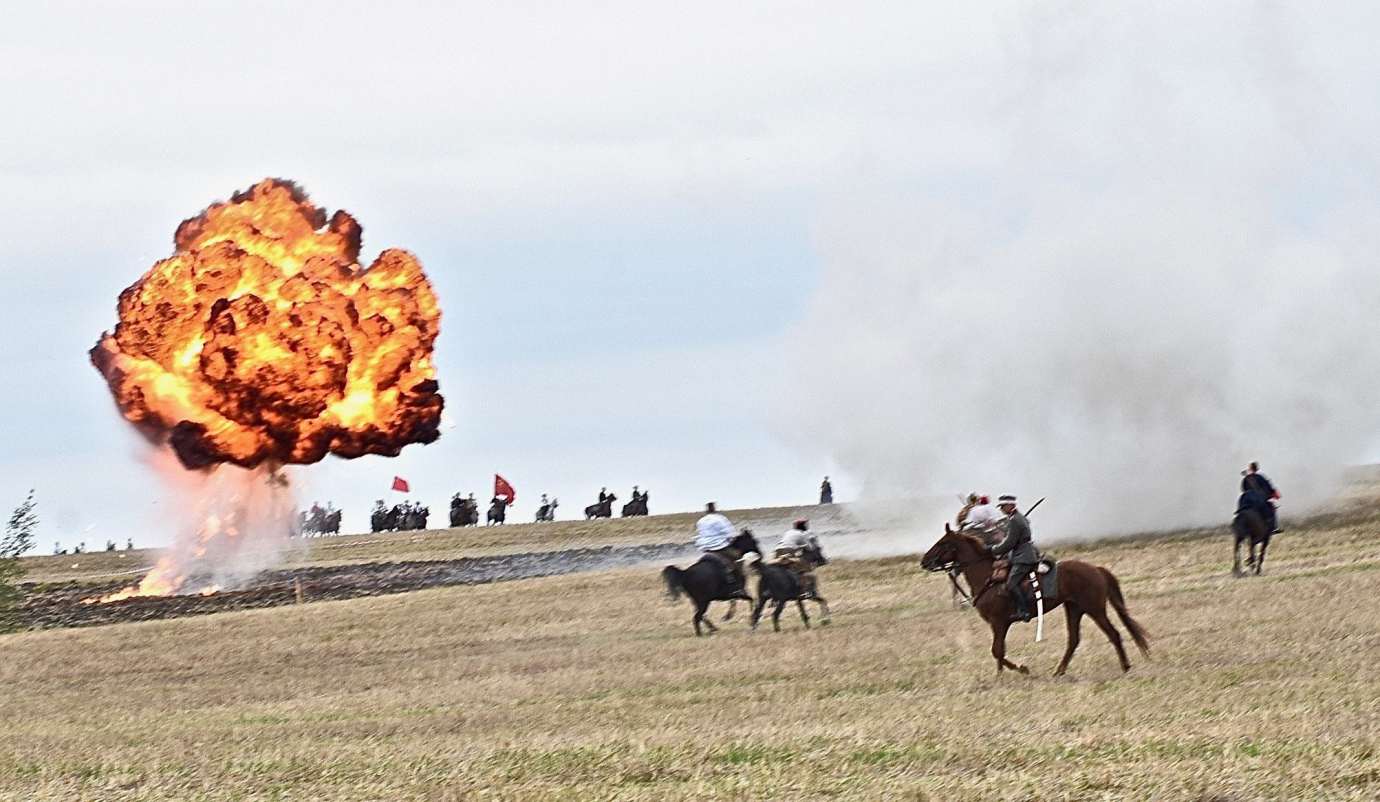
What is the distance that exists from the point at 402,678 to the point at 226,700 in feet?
10.7

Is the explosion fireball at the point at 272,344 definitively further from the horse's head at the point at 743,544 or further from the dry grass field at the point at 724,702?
the horse's head at the point at 743,544

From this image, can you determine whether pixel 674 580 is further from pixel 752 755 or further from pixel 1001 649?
pixel 752 755

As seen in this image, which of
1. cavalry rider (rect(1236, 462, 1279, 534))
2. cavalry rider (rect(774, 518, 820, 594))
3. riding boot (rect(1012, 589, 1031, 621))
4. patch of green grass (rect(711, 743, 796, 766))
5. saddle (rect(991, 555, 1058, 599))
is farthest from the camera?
cavalry rider (rect(1236, 462, 1279, 534))

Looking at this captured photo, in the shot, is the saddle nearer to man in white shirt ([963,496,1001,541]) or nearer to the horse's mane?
the horse's mane

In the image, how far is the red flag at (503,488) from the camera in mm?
99562

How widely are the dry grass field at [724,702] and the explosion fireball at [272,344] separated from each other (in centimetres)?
1405

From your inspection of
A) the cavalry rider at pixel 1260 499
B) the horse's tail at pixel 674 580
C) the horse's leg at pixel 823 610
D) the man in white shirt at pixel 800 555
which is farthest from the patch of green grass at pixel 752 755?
the cavalry rider at pixel 1260 499

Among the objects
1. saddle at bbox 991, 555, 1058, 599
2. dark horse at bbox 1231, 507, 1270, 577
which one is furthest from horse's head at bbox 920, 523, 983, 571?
dark horse at bbox 1231, 507, 1270, 577

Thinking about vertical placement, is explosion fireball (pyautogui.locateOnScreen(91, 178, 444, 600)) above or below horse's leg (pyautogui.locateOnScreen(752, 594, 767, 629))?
above

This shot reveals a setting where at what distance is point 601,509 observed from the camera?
342ft

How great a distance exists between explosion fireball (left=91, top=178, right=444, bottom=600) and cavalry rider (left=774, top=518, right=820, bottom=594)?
25715mm

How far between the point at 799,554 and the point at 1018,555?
1390 centimetres

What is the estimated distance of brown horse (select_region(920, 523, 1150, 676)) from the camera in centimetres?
2637

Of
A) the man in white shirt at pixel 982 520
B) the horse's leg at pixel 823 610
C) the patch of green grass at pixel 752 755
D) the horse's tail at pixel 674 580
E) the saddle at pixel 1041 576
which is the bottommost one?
the patch of green grass at pixel 752 755
